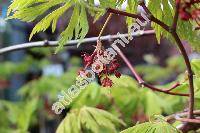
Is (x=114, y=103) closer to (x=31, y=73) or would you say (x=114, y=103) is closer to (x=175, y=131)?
(x=175, y=131)

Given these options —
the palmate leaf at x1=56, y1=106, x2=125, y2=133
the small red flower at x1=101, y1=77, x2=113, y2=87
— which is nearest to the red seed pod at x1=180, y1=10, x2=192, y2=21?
the small red flower at x1=101, y1=77, x2=113, y2=87

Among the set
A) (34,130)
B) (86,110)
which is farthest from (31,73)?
(86,110)

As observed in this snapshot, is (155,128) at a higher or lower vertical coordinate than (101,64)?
lower

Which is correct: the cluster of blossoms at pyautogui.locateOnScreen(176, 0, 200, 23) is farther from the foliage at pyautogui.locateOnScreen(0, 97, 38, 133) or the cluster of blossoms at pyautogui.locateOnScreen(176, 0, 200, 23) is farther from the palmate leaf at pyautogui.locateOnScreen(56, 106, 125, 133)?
the foliage at pyautogui.locateOnScreen(0, 97, 38, 133)

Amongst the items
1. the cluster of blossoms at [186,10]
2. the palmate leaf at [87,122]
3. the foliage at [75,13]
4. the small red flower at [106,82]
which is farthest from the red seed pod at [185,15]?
the palmate leaf at [87,122]

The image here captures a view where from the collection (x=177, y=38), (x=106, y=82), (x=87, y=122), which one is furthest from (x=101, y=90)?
(x=177, y=38)

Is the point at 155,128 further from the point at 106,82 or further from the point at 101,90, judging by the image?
the point at 101,90

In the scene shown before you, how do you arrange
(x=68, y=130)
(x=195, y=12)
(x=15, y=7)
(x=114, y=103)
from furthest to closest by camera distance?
(x=114, y=103)
(x=68, y=130)
(x=15, y=7)
(x=195, y=12)
